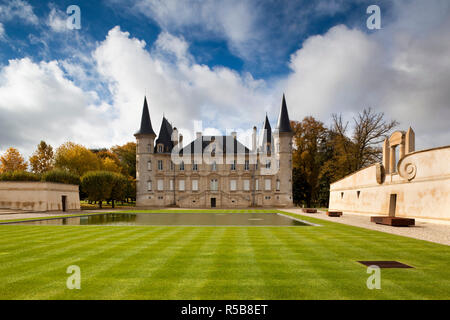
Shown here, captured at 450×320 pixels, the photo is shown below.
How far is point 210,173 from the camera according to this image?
5578cm

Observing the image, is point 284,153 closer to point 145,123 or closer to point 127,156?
point 145,123

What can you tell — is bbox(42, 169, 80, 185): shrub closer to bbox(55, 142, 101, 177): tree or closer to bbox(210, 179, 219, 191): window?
bbox(55, 142, 101, 177): tree

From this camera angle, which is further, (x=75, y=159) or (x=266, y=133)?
(x=266, y=133)

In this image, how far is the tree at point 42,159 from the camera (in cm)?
5916

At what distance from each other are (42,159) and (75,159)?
14125mm

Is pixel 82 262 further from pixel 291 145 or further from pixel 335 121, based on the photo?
pixel 291 145

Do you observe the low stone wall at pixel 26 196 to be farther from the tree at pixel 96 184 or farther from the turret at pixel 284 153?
the turret at pixel 284 153

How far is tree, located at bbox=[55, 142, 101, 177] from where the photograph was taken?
52.7m

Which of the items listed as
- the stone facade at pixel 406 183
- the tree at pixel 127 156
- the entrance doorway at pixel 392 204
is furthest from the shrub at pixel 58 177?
the entrance doorway at pixel 392 204

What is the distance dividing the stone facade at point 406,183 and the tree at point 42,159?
6097cm

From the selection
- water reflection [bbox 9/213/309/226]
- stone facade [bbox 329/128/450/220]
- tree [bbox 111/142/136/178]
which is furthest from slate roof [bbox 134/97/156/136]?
stone facade [bbox 329/128/450/220]

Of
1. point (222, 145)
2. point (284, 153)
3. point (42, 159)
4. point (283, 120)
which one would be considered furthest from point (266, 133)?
point (42, 159)
